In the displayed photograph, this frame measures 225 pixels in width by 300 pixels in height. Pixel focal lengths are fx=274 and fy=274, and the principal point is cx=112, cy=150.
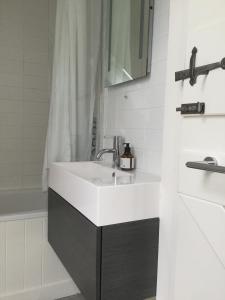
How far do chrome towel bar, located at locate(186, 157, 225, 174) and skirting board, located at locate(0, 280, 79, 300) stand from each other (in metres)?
1.41

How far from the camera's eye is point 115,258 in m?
1.04

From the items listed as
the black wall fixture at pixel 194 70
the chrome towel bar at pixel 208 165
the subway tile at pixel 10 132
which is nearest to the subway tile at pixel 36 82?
the subway tile at pixel 10 132

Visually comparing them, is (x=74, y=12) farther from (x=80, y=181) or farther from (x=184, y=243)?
(x=184, y=243)

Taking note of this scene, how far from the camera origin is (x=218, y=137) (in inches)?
32.0

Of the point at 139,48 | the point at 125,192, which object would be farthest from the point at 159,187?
the point at 139,48

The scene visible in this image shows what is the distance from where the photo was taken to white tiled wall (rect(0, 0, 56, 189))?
2.22 m

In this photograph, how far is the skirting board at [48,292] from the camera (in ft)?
5.51

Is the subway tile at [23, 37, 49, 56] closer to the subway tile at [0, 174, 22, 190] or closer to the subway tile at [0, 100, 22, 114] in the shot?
the subway tile at [0, 100, 22, 114]

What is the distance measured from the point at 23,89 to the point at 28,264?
1382mm

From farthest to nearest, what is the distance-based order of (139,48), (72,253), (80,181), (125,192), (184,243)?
(139,48)
(72,253)
(80,181)
(125,192)
(184,243)

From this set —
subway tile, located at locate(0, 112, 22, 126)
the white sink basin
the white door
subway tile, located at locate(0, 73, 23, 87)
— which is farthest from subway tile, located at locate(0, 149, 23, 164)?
the white door

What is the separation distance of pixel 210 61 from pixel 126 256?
76 centimetres

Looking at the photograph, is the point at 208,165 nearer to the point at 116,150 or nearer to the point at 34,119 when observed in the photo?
the point at 116,150

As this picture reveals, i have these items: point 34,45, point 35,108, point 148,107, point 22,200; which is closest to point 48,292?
point 22,200
